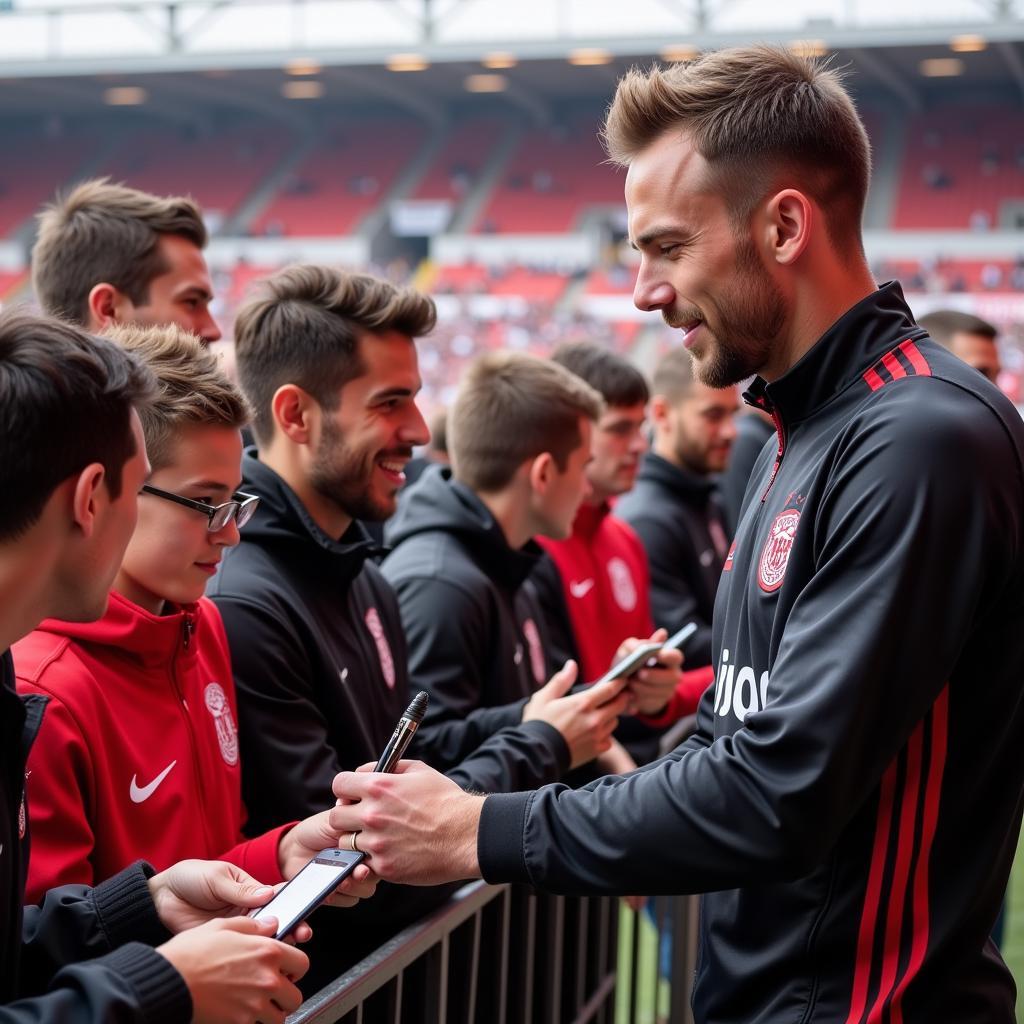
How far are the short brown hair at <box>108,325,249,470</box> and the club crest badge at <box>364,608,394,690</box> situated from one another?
1.98ft

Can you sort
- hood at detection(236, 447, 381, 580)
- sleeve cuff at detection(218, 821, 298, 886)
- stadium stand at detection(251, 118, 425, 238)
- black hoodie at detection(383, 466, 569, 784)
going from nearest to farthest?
sleeve cuff at detection(218, 821, 298, 886)
hood at detection(236, 447, 381, 580)
black hoodie at detection(383, 466, 569, 784)
stadium stand at detection(251, 118, 425, 238)

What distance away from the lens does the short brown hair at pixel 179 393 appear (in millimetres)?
2037

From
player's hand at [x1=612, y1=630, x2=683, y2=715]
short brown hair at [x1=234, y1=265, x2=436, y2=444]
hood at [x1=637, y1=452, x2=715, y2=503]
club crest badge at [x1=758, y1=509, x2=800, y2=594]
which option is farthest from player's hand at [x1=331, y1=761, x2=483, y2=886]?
hood at [x1=637, y1=452, x2=715, y2=503]

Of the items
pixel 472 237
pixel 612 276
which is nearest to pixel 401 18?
pixel 472 237

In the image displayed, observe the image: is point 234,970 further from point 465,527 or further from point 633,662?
point 465,527

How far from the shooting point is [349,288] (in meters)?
2.70

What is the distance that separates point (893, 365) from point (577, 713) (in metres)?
1.17

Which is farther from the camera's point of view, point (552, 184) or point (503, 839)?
point (552, 184)

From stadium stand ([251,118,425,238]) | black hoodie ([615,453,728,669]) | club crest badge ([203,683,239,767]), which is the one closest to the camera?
club crest badge ([203,683,239,767])

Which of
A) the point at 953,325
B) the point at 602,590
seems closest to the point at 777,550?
the point at 602,590

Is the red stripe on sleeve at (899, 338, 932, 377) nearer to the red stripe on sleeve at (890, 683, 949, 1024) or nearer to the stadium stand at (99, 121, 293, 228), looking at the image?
the red stripe on sleeve at (890, 683, 949, 1024)

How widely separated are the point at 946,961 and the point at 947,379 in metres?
0.73

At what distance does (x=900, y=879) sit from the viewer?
5.14 ft

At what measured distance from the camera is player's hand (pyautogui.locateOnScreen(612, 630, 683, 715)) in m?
2.94
